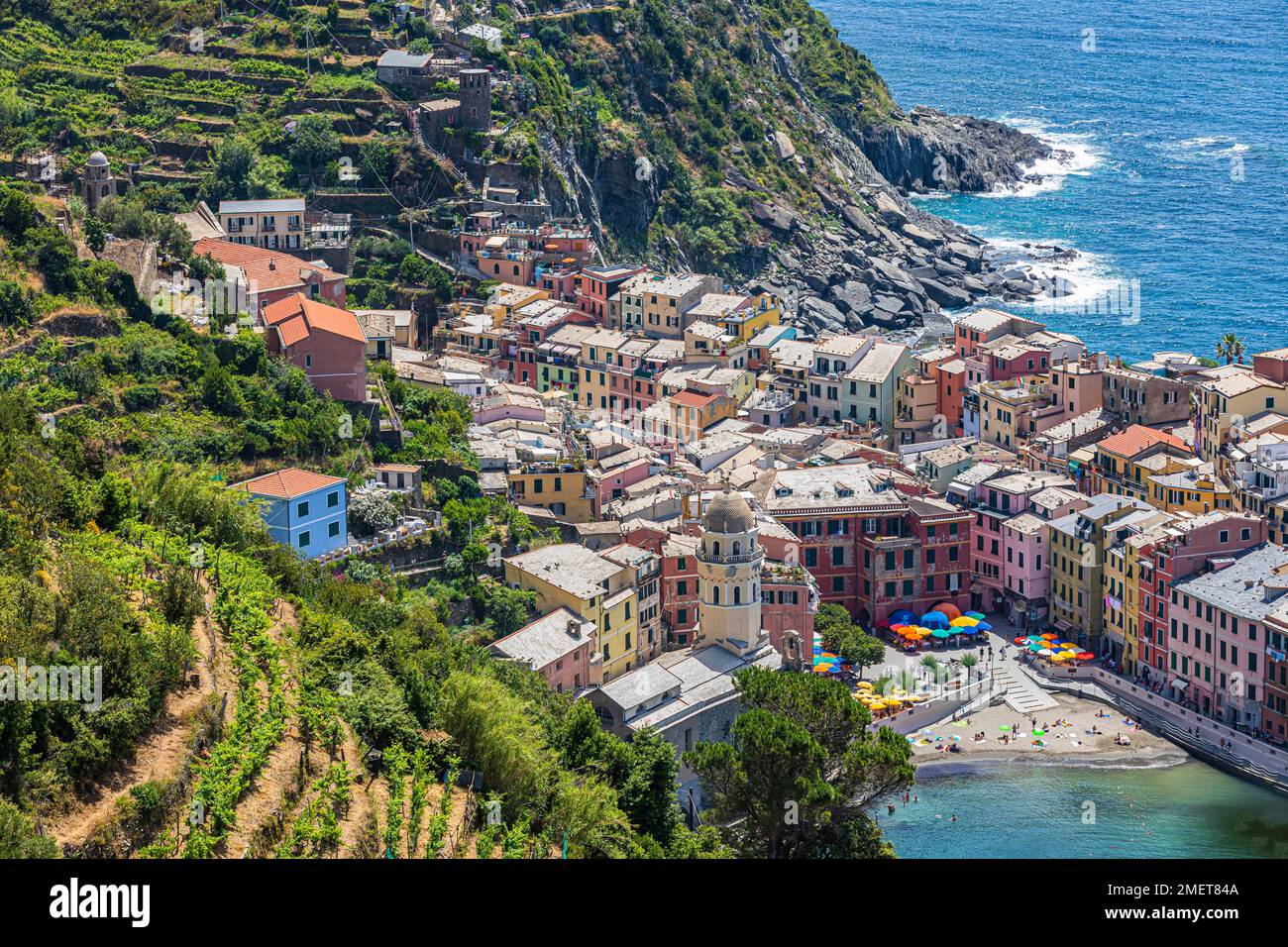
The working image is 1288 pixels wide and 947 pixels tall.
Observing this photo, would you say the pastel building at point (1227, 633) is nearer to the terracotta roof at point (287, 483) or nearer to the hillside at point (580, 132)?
the terracotta roof at point (287, 483)

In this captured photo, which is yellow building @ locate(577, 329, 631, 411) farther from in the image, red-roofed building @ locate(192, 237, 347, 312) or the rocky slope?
the rocky slope

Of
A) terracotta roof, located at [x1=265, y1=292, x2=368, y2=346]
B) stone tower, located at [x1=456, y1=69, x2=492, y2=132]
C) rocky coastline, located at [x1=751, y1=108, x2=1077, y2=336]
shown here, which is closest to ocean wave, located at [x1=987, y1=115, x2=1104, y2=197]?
rocky coastline, located at [x1=751, y1=108, x2=1077, y2=336]

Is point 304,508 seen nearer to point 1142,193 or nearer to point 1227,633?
point 1227,633

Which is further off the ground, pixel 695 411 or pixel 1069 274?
pixel 1069 274

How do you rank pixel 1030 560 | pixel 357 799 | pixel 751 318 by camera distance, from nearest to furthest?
1. pixel 357 799
2. pixel 1030 560
3. pixel 751 318

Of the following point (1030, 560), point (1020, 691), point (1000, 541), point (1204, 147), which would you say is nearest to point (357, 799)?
point (1020, 691)

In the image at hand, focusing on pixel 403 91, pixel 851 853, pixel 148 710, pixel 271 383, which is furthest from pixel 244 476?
pixel 403 91
